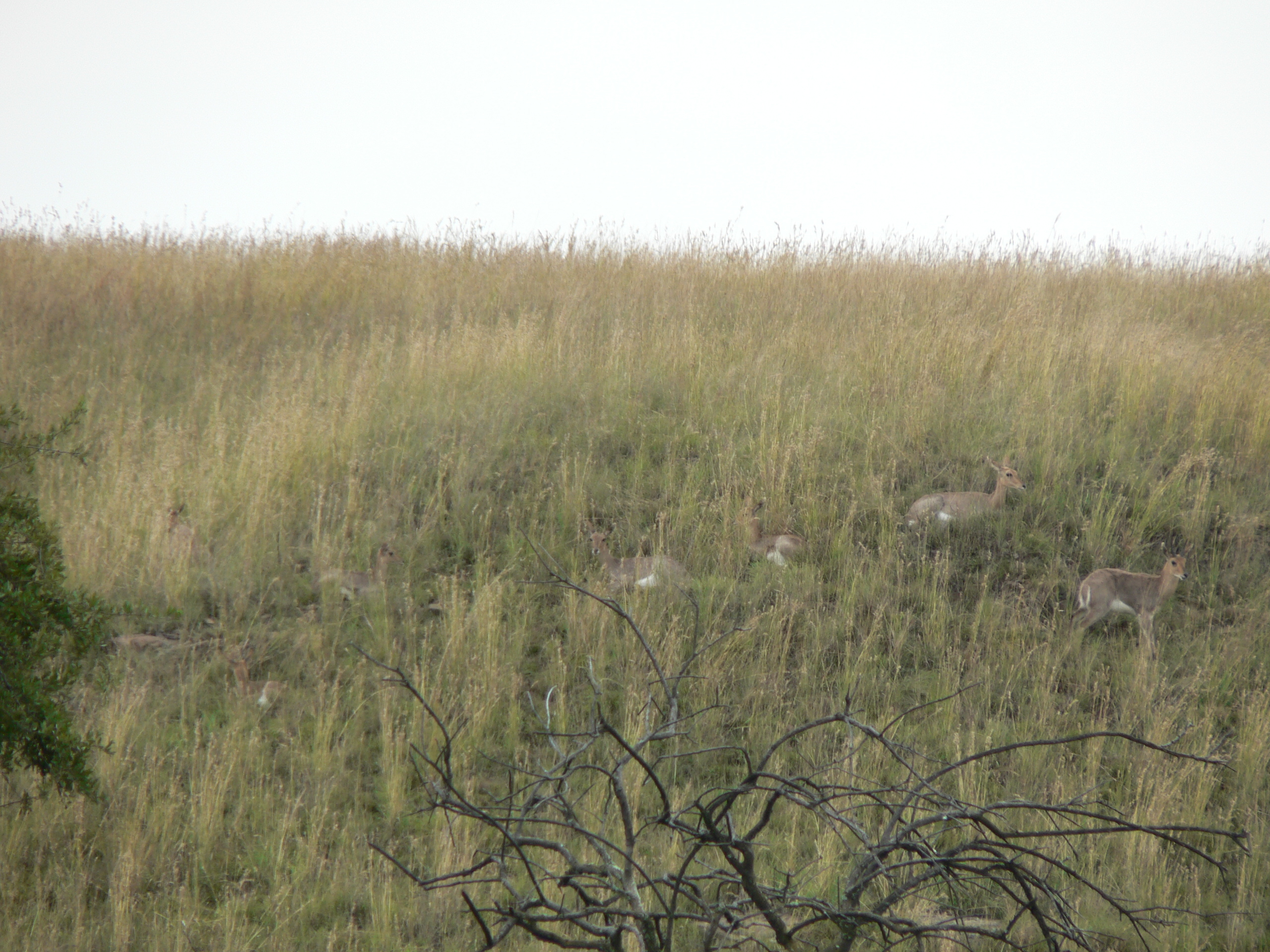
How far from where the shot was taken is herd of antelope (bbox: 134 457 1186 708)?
553 cm

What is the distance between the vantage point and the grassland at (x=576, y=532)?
13.7ft

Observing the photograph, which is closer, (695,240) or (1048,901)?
(1048,901)

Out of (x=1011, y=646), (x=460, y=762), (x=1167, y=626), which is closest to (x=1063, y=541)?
(x=1167, y=626)

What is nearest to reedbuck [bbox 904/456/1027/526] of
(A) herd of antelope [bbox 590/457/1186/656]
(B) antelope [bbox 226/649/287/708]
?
(A) herd of antelope [bbox 590/457/1186/656]

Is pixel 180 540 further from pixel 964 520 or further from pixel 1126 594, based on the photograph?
pixel 1126 594

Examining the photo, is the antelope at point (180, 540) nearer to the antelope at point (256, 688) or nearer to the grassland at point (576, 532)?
the grassland at point (576, 532)

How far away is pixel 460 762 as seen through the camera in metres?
4.69

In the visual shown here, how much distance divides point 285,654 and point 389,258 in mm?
A: 7951

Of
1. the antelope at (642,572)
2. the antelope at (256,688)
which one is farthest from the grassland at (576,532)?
the antelope at (642,572)

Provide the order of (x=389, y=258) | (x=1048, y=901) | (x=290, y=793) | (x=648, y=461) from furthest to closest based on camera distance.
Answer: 1. (x=389, y=258)
2. (x=648, y=461)
3. (x=290, y=793)
4. (x=1048, y=901)

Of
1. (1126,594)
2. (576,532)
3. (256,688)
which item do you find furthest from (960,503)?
(256,688)

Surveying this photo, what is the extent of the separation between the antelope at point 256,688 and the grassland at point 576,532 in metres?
0.10

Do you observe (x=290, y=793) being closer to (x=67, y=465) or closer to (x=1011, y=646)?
(x=1011, y=646)

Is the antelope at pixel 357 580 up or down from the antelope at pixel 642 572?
down
